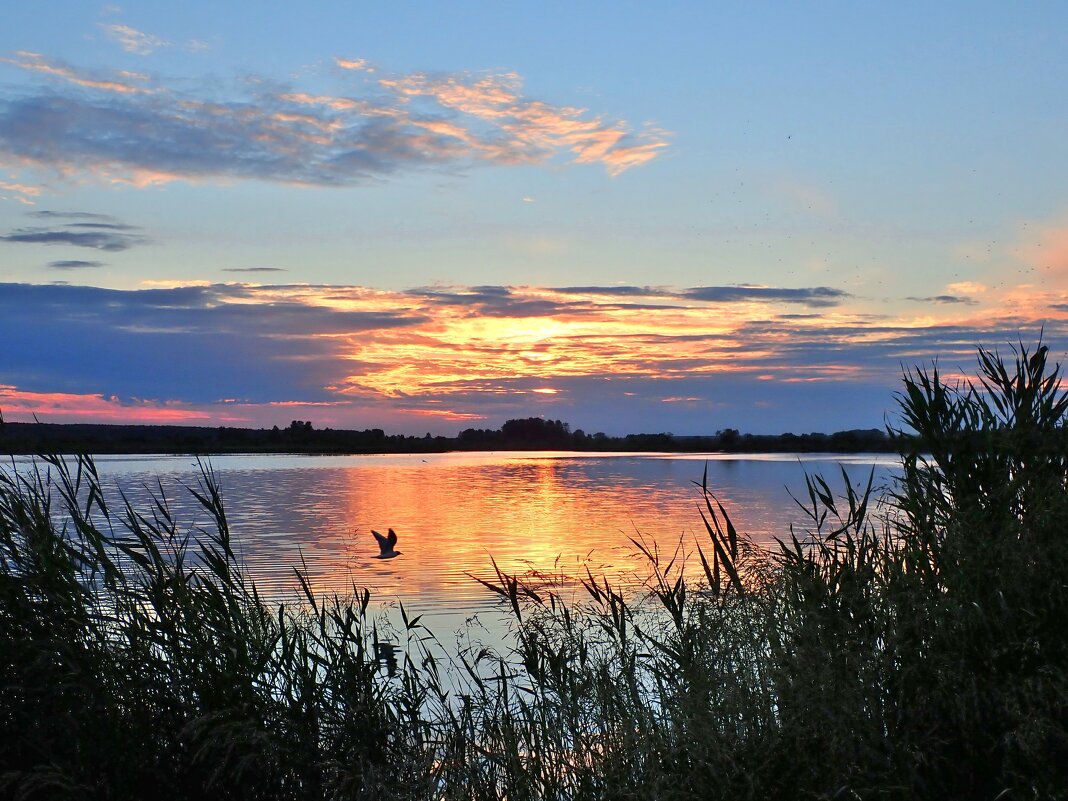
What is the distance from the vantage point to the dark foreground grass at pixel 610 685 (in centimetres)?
447

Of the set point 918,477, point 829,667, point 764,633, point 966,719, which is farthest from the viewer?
point 918,477

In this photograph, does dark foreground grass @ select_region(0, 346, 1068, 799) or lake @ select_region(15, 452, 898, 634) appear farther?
lake @ select_region(15, 452, 898, 634)

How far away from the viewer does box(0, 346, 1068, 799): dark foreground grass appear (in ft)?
14.7

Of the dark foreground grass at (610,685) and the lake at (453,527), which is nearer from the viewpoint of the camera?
the dark foreground grass at (610,685)

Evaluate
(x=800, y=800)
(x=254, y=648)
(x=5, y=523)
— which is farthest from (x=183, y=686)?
(x=800, y=800)

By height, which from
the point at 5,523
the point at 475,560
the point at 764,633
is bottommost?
the point at 475,560

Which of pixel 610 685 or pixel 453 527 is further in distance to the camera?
pixel 453 527

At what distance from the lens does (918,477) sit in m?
7.50

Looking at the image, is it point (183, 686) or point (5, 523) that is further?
point (5, 523)

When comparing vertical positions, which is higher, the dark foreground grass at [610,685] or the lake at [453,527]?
the dark foreground grass at [610,685]

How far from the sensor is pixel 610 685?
18.2ft

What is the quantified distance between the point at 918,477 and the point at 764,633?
2.78 metres

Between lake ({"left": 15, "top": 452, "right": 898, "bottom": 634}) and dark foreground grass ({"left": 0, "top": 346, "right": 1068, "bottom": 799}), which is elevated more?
dark foreground grass ({"left": 0, "top": 346, "right": 1068, "bottom": 799})

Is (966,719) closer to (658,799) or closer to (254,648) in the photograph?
(658,799)
